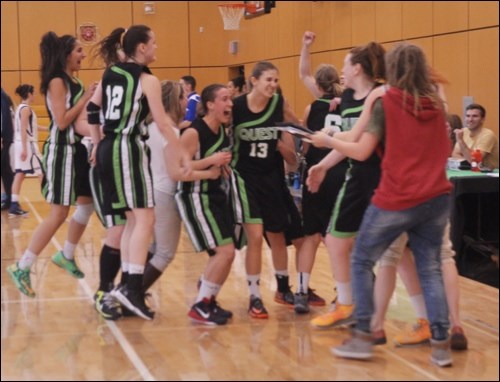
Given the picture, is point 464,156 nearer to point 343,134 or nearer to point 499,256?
point 499,256

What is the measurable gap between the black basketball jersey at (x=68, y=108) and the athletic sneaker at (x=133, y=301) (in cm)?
97

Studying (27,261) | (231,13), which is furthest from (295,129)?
(231,13)

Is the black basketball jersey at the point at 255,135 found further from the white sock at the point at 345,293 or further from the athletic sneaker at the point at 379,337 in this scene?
the athletic sneaker at the point at 379,337

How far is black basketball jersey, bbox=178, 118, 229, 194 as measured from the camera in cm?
457

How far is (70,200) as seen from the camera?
16.7ft

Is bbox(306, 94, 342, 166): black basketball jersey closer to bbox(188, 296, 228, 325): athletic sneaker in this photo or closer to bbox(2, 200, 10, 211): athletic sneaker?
bbox(188, 296, 228, 325): athletic sneaker

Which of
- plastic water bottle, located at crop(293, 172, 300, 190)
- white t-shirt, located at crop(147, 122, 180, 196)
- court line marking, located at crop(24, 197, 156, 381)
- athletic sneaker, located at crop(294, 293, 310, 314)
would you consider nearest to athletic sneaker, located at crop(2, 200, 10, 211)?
plastic water bottle, located at crop(293, 172, 300, 190)

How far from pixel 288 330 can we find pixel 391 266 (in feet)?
2.40

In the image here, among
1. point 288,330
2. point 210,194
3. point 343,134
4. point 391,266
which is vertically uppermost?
point 343,134

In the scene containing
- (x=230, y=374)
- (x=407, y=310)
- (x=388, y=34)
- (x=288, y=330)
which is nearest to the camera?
(x=230, y=374)

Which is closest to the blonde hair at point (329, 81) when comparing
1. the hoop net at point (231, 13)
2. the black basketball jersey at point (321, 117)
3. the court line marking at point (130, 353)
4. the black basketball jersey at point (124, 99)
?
the black basketball jersey at point (321, 117)

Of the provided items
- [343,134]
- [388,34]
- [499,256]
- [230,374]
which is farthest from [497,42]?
[230,374]

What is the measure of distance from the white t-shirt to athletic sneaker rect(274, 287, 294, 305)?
0.87 meters

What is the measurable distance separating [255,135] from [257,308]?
0.93 meters
